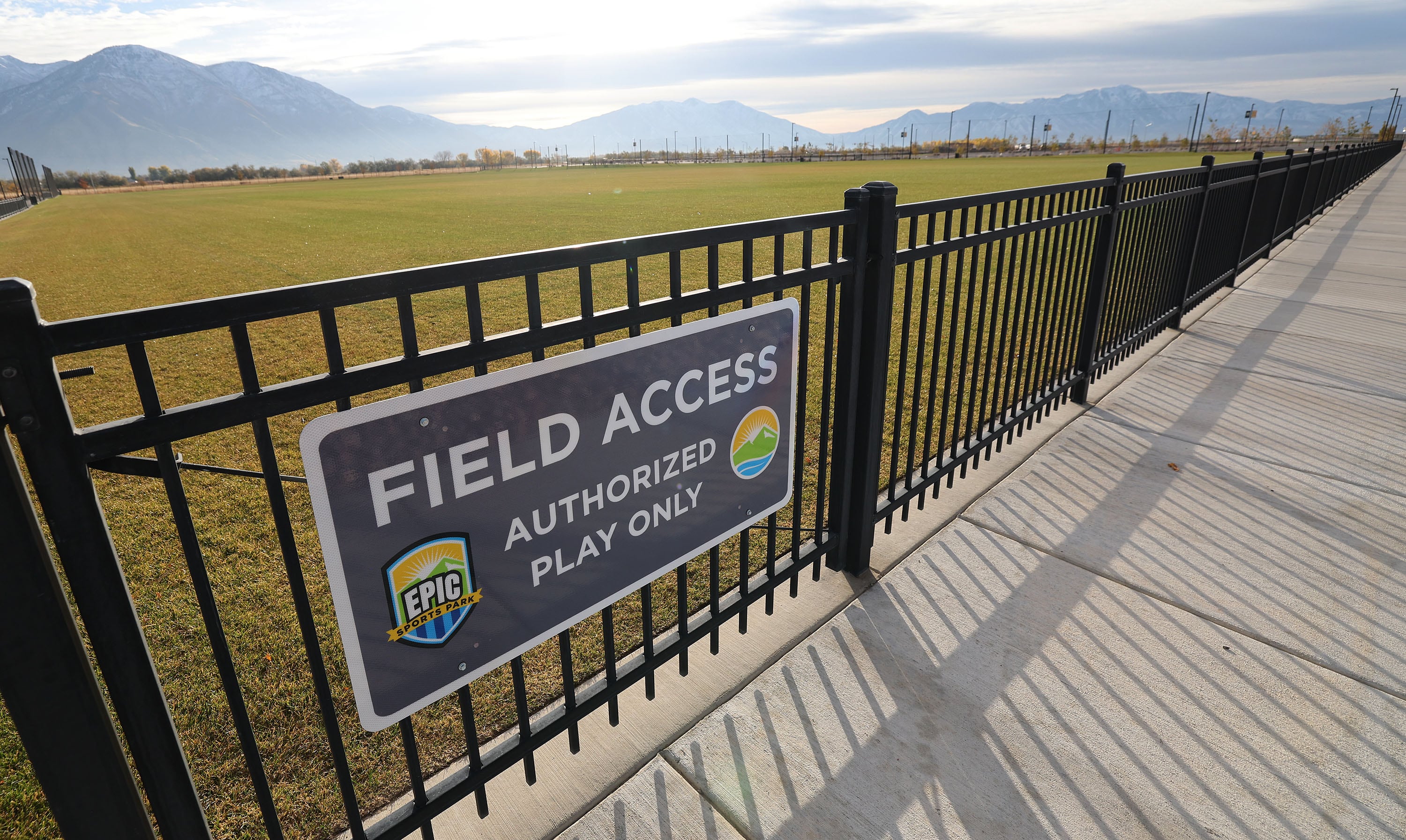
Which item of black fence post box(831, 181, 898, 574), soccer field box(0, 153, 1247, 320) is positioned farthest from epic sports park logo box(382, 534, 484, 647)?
soccer field box(0, 153, 1247, 320)

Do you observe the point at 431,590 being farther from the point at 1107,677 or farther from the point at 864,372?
the point at 1107,677

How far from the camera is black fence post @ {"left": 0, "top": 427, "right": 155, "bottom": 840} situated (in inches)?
47.2

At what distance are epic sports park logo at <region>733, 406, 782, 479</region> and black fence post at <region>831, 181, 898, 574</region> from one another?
471mm

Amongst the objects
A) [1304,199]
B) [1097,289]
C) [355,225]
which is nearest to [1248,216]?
[1097,289]

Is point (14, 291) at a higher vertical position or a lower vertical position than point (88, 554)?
higher

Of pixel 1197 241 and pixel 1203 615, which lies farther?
pixel 1197 241

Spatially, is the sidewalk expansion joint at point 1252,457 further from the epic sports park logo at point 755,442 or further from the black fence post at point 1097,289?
the epic sports park logo at point 755,442

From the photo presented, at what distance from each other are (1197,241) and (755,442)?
246 inches

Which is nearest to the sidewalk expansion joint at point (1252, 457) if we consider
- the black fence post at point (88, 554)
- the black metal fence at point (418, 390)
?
the black metal fence at point (418, 390)

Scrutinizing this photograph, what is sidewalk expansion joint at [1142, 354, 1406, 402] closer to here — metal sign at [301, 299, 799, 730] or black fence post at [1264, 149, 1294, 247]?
metal sign at [301, 299, 799, 730]

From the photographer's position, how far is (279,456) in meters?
4.89

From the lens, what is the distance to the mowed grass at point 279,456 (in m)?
2.42

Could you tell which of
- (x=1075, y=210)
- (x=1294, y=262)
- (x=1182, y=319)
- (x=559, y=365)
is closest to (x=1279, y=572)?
(x=1075, y=210)

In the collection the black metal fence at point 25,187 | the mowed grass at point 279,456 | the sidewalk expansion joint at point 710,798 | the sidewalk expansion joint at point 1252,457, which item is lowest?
the mowed grass at point 279,456
